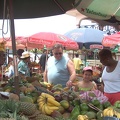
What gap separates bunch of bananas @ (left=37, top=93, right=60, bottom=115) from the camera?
9.88ft

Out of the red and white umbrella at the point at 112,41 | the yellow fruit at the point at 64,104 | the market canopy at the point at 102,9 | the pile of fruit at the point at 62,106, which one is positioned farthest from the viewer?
the red and white umbrella at the point at 112,41

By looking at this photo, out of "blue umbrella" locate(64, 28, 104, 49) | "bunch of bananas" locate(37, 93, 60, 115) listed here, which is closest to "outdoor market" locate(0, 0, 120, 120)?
"bunch of bananas" locate(37, 93, 60, 115)

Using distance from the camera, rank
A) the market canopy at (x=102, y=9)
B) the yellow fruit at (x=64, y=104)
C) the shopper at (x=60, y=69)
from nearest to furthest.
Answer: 1. the yellow fruit at (x=64, y=104)
2. the market canopy at (x=102, y=9)
3. the shopper at (x=60, y=69)

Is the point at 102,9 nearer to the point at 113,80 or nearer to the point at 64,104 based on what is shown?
the point at 113,80

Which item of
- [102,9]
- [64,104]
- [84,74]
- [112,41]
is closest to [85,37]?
[112,41]

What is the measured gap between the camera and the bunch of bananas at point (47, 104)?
301 cm

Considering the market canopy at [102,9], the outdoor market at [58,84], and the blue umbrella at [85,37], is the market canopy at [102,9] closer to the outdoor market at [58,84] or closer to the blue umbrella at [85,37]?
the outdoor market at [58,84]

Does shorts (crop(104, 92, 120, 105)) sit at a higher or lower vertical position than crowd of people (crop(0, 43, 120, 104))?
lower

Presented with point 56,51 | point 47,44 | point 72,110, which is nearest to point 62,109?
point 72,110

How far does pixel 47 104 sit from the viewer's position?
10.2 ft

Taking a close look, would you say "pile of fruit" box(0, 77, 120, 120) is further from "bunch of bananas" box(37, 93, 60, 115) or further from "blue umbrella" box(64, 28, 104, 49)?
"blue umbrella" box(64, 28, 104, 49)

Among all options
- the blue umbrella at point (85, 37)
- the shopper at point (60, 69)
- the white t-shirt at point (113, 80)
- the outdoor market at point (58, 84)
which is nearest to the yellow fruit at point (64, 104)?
the outdoor market at point (58, 84)

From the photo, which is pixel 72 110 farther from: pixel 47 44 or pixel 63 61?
pixel 47 44

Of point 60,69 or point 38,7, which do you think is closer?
point 38,7
